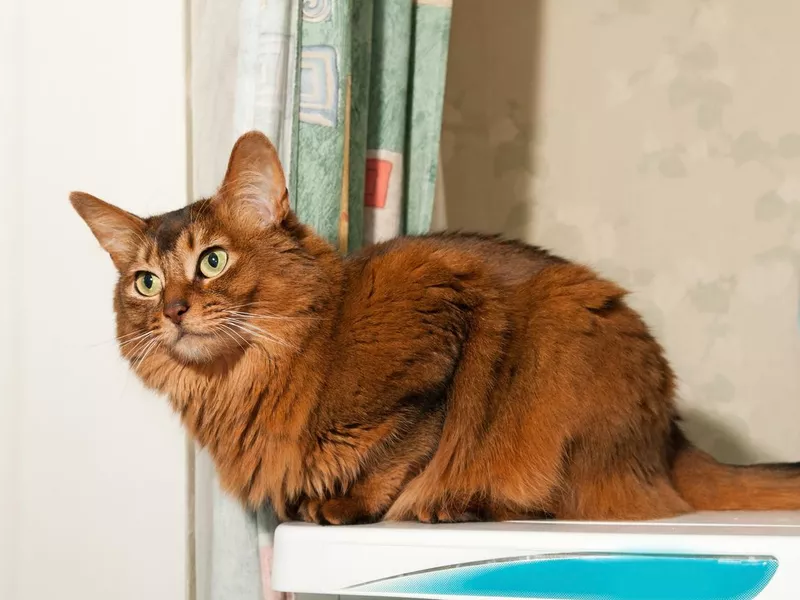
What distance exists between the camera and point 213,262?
1.07 meters

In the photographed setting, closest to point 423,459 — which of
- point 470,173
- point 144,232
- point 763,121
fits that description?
point 144,232

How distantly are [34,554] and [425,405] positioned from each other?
70 cm

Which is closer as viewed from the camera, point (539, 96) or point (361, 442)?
point (361, 442)

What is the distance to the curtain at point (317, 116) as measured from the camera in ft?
3.56

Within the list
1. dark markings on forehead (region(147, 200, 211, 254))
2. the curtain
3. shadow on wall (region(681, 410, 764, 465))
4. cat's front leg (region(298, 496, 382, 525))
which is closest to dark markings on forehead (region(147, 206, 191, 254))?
dark markings on forehead (region(147, 200, 211, 254))

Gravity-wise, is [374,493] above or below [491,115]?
below

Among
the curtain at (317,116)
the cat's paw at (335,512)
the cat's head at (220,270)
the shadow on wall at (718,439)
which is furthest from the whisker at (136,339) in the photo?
the shadow on wall at (718,439)

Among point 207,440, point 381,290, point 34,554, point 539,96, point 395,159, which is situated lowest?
point 34,554

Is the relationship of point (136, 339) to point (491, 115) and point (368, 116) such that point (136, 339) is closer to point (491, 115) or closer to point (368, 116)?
point (368, 116)

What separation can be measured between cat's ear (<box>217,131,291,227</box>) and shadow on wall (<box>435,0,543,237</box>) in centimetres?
79

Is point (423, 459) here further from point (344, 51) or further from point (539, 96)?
point (539, 96)

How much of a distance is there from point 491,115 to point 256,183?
918 mm

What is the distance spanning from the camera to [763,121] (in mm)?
1737

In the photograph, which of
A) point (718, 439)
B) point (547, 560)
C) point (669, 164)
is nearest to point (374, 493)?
point (547, 560)
